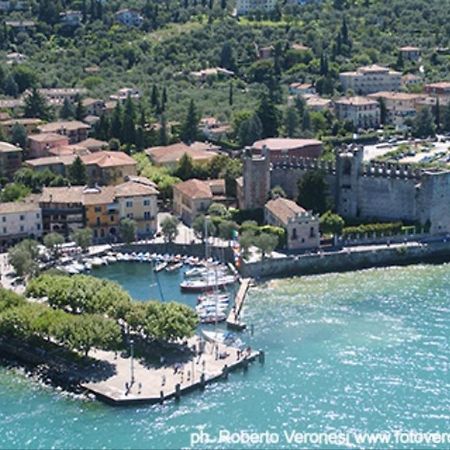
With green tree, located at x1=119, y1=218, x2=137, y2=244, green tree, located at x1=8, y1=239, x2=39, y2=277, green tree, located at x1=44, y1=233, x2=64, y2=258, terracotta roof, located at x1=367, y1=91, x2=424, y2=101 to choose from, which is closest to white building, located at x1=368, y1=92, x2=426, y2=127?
terracotta roof, located at x1=367, y1=91, x2=424, y2=101

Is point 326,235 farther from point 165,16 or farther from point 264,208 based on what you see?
point 165,16

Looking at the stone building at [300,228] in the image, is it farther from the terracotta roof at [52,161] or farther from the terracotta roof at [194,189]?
the terracotta roof at [52,161]

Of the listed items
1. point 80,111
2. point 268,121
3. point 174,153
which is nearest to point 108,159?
point 174,153

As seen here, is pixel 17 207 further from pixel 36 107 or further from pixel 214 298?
pixel 36 107

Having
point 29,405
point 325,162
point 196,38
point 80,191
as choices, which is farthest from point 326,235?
point 196,38

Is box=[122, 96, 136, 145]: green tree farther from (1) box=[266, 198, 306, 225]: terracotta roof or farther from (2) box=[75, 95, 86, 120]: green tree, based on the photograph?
(1) box=[266, 198, 306, 225]: terracotta roof
